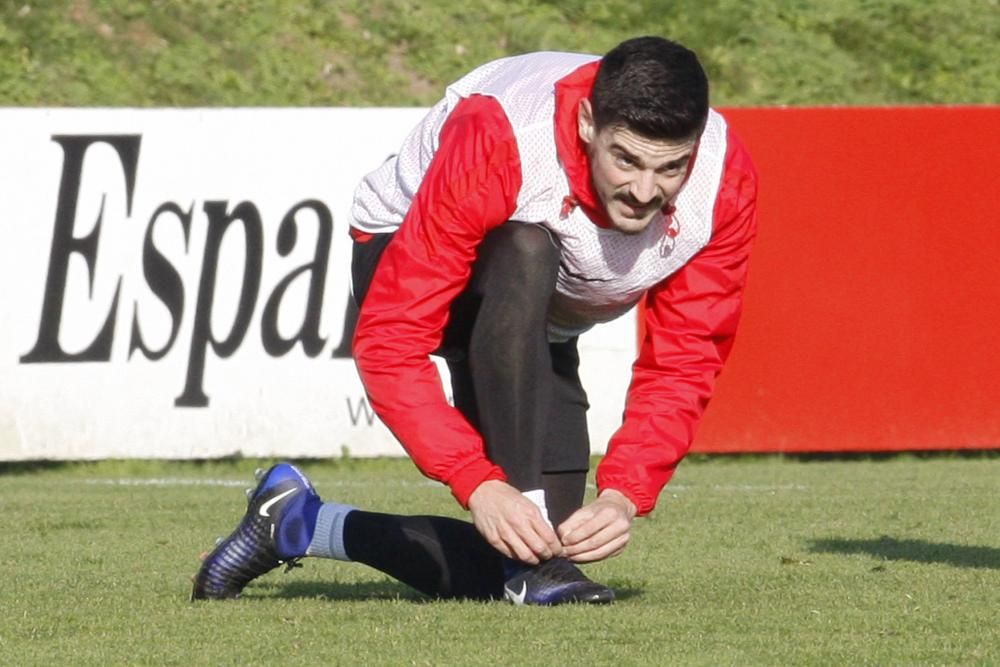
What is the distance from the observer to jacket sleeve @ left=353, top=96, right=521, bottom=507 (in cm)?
372

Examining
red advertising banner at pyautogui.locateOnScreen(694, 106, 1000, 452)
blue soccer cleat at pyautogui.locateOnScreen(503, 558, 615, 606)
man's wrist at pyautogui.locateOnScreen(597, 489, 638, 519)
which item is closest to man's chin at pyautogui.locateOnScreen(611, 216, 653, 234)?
man's wrist at pyautogui.locateOnScreen(597, 489, 638, 519)

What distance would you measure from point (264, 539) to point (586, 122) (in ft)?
4.14

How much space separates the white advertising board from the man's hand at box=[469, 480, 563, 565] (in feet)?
17.4

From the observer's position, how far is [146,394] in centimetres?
885

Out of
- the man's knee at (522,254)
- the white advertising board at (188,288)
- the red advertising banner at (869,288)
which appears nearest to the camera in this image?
the man's knee at (522,254)

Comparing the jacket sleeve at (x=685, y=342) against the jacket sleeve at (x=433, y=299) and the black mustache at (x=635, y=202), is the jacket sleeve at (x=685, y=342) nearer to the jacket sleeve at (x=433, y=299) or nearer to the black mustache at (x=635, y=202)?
the black mustache at (x=635, y=202)

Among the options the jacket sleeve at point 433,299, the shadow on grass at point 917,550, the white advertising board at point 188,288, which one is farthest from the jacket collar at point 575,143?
the white advertising board at point 188,288

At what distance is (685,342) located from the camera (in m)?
4.13

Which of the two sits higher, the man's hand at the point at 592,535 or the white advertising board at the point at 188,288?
the man's hand at the point at 592,535

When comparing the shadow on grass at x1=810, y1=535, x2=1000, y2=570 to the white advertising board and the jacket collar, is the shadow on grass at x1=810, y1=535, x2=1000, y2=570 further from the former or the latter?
the white advertising board

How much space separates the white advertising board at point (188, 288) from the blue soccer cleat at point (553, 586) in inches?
190

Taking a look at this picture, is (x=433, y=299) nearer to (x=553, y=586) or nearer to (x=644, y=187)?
(x=644, y=187)

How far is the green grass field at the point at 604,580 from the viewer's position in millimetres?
3609

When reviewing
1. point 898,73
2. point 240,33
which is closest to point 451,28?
point 240,33
